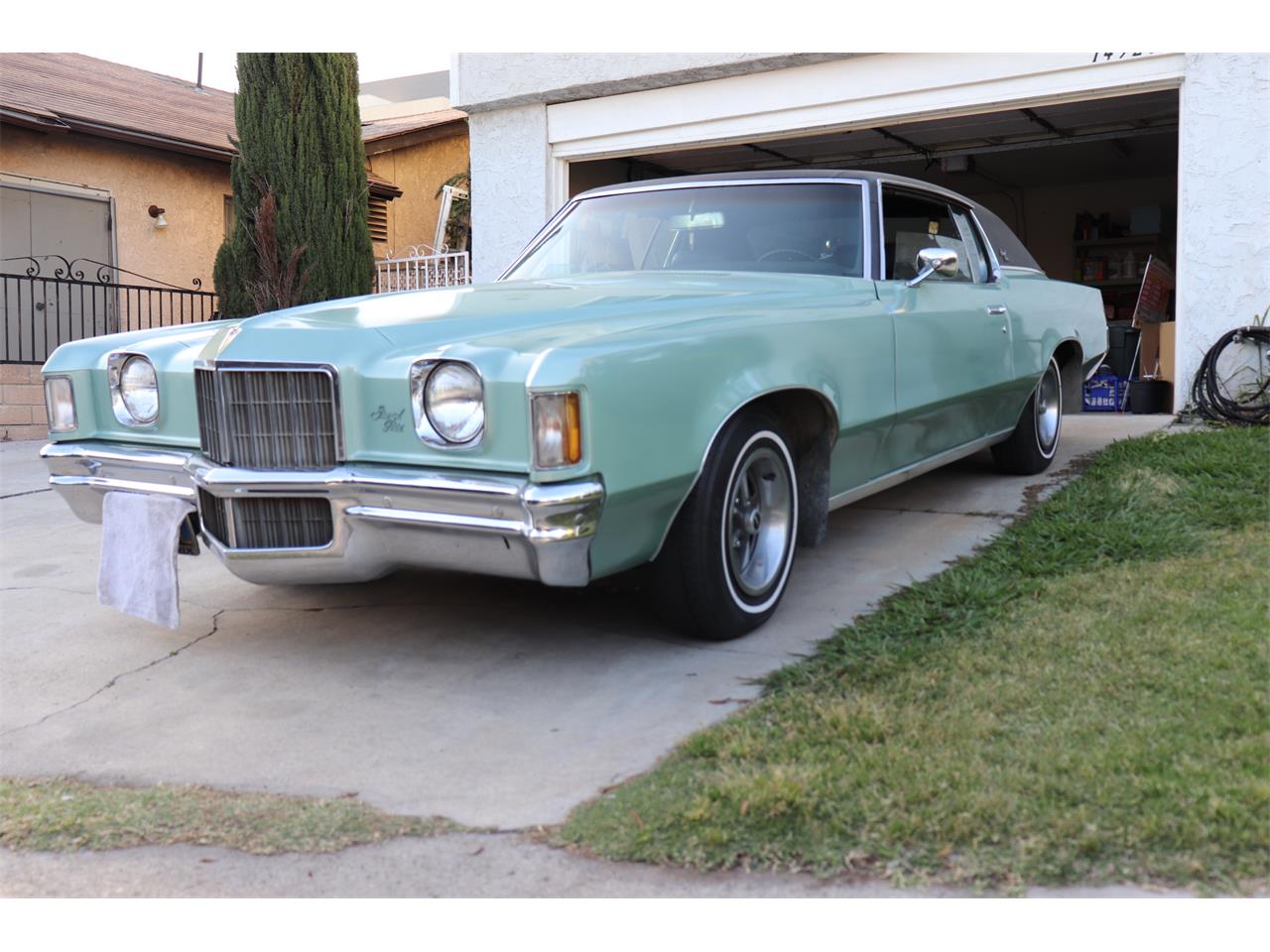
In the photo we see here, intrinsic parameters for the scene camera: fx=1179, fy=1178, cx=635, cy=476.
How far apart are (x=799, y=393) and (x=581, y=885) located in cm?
205

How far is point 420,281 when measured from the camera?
12438 mm

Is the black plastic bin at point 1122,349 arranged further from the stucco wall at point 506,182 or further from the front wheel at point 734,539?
the front wheel at point 734,539

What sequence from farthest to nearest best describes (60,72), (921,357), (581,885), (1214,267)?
(60,72)
(1214,267)
(921,357)
(581,885)

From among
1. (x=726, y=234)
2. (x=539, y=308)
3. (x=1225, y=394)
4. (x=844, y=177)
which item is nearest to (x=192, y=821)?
(x=539, y=308)

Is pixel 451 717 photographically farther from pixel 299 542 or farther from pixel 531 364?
pixel 531 364

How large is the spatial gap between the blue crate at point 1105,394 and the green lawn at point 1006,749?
6.22 m

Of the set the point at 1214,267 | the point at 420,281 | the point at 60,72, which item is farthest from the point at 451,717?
the point at 60,72

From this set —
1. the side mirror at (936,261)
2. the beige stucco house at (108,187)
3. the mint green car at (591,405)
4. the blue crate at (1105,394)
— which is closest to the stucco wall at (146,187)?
the beige stucco house at (108,187)

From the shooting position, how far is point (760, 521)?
3773 mm

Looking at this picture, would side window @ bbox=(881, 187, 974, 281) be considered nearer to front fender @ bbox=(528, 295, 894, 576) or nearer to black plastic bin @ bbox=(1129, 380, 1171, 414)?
front fender @ bbox=(528, 295, 894, 576)

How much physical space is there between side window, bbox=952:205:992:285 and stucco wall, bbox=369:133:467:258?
10782mm

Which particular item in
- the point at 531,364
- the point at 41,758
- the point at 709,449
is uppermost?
the point at 531,364

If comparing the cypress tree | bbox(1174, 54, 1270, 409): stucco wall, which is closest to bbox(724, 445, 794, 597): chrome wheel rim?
bbox(1174, 54, 1270, 409): stucco wall

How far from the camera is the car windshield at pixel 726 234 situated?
14.9ft
